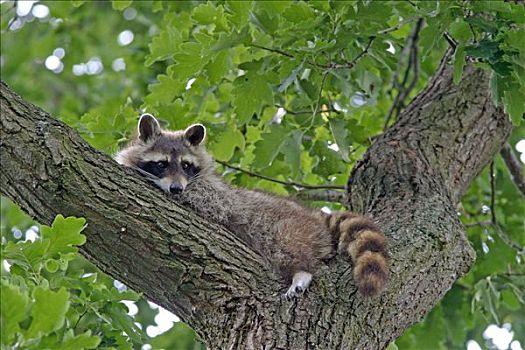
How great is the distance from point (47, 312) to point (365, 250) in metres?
1.51

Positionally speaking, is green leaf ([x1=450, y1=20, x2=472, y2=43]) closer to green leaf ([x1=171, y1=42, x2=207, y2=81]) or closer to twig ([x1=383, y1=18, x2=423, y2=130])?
green leaf ([x1=171, y1=42, x2=207, y2=81])

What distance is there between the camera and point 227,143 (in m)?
5.50

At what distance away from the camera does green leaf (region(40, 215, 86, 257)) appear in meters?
3.13

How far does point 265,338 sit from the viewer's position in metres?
3.45

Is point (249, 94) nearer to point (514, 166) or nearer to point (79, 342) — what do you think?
point (514, 166)

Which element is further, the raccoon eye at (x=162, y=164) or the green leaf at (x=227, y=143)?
the green leaf at (x=227, y=143)

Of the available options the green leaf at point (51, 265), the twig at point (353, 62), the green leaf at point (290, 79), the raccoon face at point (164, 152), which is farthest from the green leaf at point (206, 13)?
the green leaf at point (51, 265)

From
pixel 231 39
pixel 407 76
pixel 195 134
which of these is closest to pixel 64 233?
pixel 231 39

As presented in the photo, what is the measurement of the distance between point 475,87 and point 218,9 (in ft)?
5.02

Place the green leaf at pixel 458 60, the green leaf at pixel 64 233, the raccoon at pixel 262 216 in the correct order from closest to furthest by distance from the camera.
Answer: the green leaf at pixel 64 233, the raccoon at pixel 262 216, the green leaf at pixel 458 60

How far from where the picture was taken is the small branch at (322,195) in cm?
545

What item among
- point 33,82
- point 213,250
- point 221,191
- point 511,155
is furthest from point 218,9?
point 33,82

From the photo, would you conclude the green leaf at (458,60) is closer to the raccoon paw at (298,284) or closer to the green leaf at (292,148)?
the green leaf at (292,148)

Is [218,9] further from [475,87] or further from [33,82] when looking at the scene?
[33,82]
